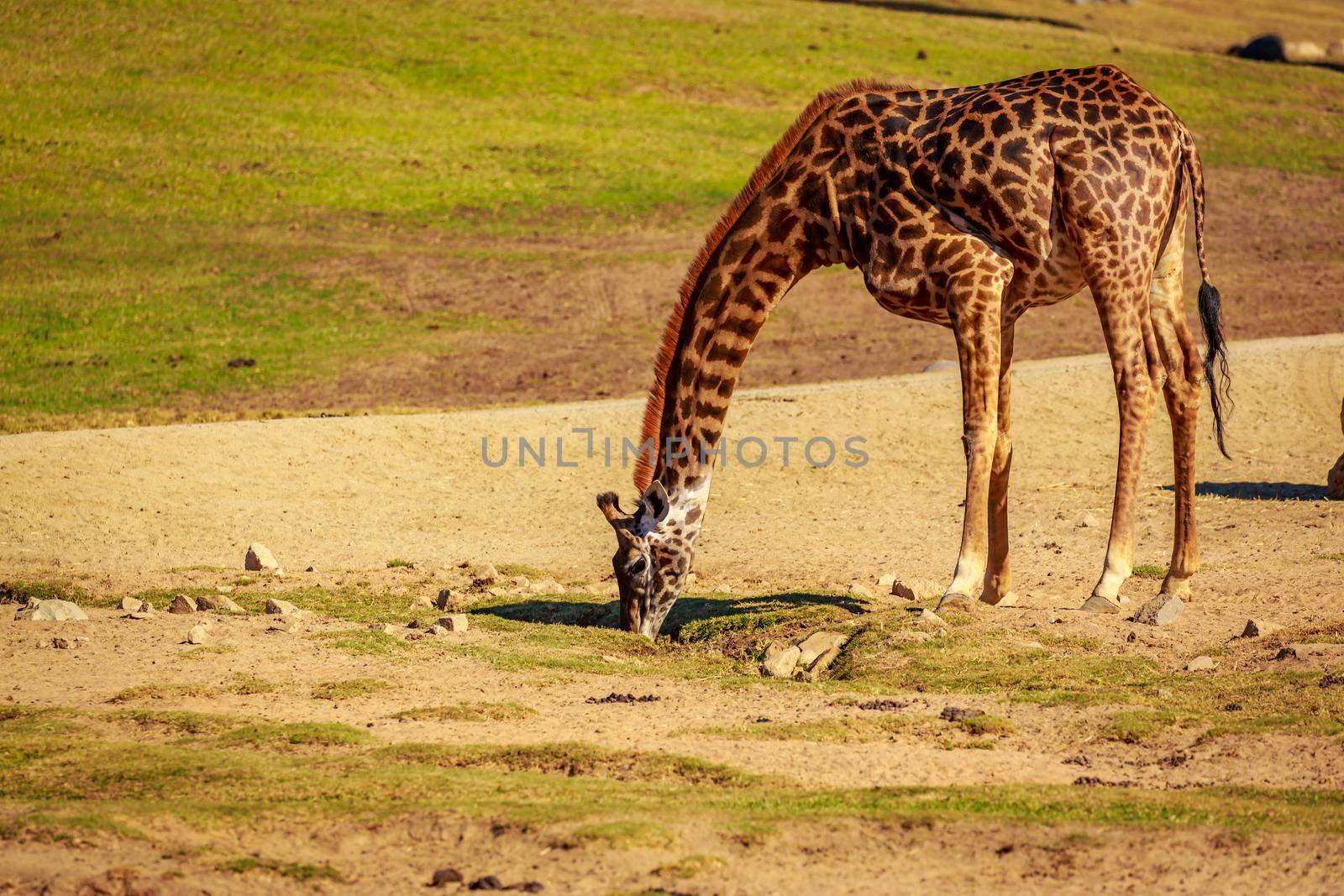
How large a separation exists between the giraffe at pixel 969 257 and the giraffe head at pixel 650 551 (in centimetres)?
2

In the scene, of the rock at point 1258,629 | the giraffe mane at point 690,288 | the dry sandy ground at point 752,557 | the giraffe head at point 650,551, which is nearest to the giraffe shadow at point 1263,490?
the dry sandy ground at point 752,557

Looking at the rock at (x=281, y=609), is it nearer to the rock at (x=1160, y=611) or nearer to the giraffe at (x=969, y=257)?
the giraffe at (x=969, y=257)

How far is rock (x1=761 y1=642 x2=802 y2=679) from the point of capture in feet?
37.4

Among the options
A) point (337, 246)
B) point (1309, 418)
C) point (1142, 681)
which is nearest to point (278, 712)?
point (1142, 681)

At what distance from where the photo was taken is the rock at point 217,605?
13.1 m

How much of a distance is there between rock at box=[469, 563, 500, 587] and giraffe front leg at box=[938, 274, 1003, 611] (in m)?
4.64

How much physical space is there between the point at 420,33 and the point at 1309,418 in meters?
31.6

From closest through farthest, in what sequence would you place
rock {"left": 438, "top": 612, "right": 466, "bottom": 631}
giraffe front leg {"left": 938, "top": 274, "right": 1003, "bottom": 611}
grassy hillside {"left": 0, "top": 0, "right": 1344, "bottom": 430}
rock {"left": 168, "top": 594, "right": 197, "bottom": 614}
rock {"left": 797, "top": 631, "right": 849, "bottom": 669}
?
rock {"left": 797, "top": 631, "right": 849, "bottom": 669}, giraffe front leg {"left": 938, "top": 274, "right": 1003, "bottom": 611}, rock {"left": 438, "top": 612, "right": 466, "bottom": 631}, rock {"left": 168, "top": 594, "right": 197, "bottom": 614}, grassy hillside {"left": 0, "top": 0, "right": 1344, "bottom": 430}

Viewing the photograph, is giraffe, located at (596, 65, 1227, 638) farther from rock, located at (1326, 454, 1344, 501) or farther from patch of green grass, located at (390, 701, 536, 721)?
rock, located at (1326, 454, 1344, 501)

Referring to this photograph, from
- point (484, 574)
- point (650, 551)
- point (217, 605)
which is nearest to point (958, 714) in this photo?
point (650, 551)

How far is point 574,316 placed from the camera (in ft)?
98.7

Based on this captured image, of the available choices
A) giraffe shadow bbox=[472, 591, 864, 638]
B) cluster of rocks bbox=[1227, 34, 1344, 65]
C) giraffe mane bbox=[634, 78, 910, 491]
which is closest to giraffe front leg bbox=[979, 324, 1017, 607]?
giraffe shadow bbox=[472, 591, 864, 638]

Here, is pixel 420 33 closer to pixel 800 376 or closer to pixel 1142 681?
pixel 800 376

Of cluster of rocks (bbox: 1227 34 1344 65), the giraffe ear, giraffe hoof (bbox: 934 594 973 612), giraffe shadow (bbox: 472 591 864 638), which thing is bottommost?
giraffe shadow (bbox: 472 591 864 638)
